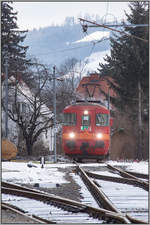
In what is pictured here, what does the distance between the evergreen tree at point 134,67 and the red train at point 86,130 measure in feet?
46.0

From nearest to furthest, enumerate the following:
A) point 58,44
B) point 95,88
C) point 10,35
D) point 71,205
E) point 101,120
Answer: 1. point 71,205
2. point 101,120
3. point 95,88
4. point 10,35
5. point 58,44

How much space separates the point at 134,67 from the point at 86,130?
16508 mm

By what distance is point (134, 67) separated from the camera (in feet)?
128

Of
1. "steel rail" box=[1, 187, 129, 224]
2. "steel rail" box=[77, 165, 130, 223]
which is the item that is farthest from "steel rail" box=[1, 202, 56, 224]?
"steel rail" box=[77, 165, 130, 223]

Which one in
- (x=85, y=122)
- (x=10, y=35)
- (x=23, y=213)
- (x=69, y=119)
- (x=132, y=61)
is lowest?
(x=23, y=213)

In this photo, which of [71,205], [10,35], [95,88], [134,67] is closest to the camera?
[71,205]

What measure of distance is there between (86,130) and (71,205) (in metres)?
Result: 15.2

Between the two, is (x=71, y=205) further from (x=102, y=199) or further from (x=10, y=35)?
(x=10, y=35)

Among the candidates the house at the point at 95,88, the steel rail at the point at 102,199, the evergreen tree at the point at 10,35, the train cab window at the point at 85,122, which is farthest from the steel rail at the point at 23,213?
the evergreen tree at the point at 10,35

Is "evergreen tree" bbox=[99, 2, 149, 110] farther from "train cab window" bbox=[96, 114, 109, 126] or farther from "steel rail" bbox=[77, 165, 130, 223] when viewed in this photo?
"steel rail" bbox=[77, 165, 130, 223]

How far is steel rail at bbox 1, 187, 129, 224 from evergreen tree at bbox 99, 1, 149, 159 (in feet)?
91.6

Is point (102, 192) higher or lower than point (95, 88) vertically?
lower

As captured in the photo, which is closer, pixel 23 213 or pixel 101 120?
pixel 23 213

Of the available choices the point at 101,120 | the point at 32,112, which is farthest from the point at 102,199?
the point at 32,112
